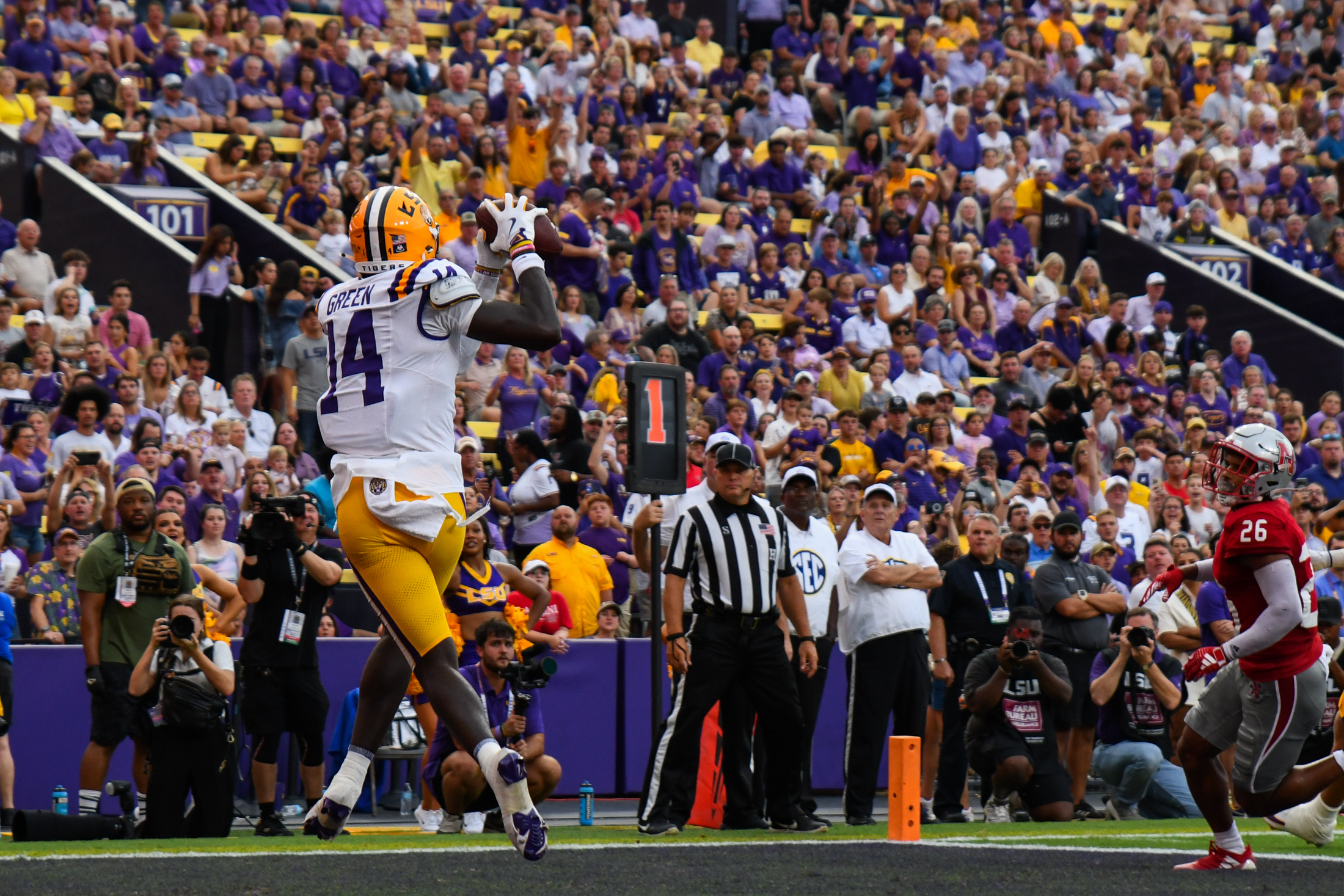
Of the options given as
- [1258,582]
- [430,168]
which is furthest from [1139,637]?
[430,168]

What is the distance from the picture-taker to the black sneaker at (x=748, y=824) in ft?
34.0

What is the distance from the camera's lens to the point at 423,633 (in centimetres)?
633

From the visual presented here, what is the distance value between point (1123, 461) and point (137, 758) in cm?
947

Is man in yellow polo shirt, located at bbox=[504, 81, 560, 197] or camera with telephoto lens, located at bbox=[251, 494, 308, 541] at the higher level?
man in yellow polo shirt, located at bbox=[504, 81, 560, 197]

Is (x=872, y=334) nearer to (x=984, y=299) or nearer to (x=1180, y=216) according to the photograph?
(x=984, y=299)

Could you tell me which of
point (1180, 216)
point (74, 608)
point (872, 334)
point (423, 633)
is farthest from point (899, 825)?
point (1180, 216)

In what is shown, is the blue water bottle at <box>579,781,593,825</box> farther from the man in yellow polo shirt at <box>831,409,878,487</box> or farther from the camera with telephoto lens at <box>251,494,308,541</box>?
the man in yellow polo shirt at <box>831,409,878,487</box>

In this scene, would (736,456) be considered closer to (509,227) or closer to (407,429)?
(509,227)

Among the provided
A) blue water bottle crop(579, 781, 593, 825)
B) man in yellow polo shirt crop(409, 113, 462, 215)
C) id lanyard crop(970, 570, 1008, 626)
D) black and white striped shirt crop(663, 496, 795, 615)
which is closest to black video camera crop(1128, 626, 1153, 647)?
id lanyard crop(970, 570, 1008, 626)

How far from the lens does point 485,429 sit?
598 inches

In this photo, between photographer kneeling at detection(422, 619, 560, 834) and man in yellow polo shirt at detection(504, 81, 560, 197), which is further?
man in yellow polo shirt at detection(504, 81, 560, 197)

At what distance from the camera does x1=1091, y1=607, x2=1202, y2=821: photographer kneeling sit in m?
11.8

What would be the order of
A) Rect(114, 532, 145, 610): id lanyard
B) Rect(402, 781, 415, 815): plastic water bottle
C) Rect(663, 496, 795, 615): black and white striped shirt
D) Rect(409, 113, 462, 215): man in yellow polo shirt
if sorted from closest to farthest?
Rect(663, 496, 795, 615): black and white striped shirt, Rect(114, 532, 145, 610): id lanyard, Rect(402, 781, 415, 815): plastic water bottle, Rect(409, 113, 462, 215): man in yellow polo shirt

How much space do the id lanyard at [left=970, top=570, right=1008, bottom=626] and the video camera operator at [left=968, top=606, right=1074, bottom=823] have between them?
0.60 ft
